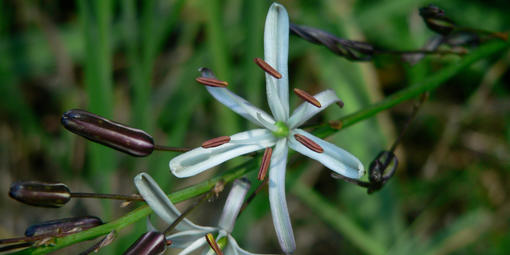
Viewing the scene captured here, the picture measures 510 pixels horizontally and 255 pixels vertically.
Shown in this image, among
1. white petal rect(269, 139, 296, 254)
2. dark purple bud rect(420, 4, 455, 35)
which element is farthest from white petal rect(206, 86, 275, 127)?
dark purple bud rect(420, 4, 455, 35)

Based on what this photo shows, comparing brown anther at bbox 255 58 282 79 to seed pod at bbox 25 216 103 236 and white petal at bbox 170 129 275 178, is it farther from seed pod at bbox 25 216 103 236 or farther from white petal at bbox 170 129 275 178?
seed pod at bbox 25 216 103 236

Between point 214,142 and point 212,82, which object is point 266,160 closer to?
point 214,142

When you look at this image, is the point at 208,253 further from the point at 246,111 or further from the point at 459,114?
the point at 459,114

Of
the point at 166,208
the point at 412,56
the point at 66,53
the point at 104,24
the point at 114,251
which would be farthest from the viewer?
the point at 66,53

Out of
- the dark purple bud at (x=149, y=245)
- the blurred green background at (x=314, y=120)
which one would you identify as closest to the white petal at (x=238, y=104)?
the dark purple bud at (x=149, y=245)

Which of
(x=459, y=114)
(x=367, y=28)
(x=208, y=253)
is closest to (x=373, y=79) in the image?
(x=367, y=28)

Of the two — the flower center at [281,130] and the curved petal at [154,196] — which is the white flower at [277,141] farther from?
the curved petal at [154,196]

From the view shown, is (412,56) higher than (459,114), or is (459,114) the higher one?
(412,56)
